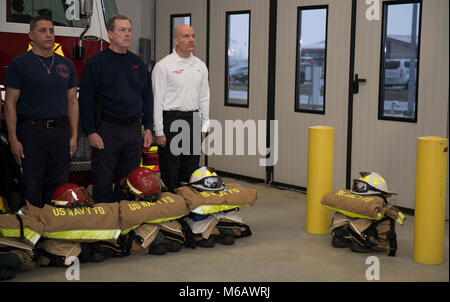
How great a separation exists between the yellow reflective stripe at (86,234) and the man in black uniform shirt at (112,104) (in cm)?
77

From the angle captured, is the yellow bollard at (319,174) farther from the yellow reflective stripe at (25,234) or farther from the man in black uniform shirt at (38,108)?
the yellow reflective stripe at (25,234)

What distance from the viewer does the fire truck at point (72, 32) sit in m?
6.51

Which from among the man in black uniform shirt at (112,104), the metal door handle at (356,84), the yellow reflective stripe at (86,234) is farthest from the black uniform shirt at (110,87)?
the metal door handle at (356,84)

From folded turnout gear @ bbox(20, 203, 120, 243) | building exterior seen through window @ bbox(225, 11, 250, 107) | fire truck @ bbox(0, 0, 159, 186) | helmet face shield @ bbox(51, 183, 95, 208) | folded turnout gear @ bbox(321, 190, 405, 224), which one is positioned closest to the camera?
folded turnout gear @ bbox(20, 203, 120, 243)

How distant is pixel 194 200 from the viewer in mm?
5516

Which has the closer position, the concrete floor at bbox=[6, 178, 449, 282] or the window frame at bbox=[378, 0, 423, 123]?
→ the concrete floor at bbox=[6, 178, 449, 282]

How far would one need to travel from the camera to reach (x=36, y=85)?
5.40m

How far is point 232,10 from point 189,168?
139 inches

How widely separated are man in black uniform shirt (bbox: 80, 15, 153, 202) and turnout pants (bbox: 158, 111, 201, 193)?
42 cm

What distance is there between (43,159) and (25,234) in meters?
1.00

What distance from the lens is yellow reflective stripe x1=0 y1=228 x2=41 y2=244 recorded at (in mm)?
4688

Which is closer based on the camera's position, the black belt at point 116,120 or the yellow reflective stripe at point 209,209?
the yellow reflective stripe at point 209,209

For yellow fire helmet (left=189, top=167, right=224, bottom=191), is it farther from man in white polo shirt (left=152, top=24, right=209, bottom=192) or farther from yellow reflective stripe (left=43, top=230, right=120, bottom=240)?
yellow reflective stripe (left=43, top=230, right=120, bottom=240)

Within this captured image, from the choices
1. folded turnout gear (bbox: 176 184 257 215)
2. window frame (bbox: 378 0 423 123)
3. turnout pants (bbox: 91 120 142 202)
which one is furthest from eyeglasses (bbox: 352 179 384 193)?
turnout pants (bbox: 91 120 142 202)
